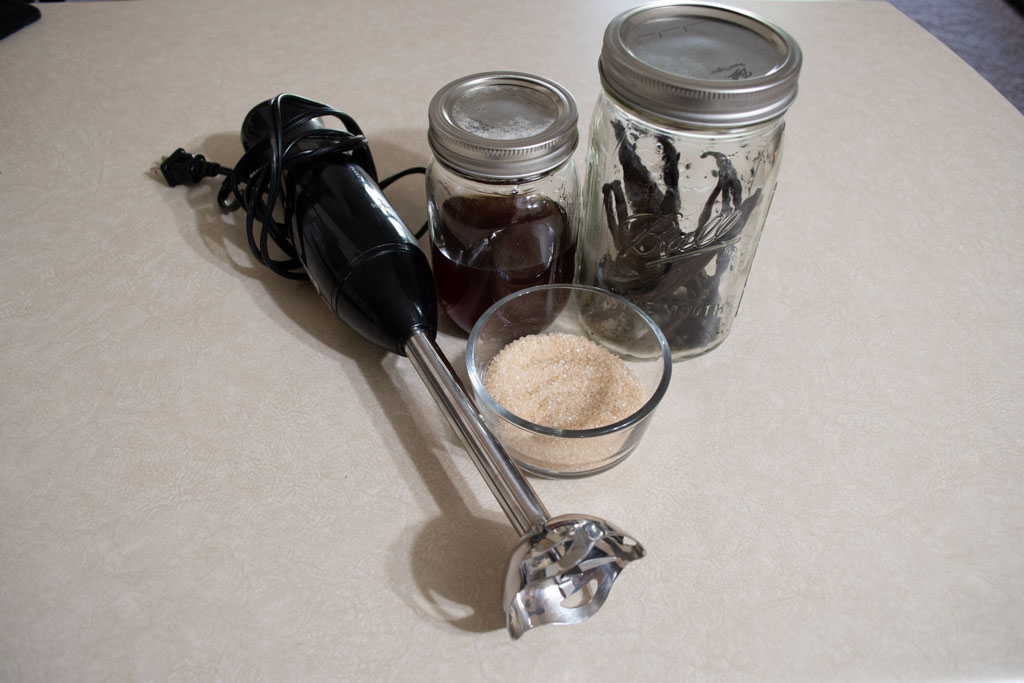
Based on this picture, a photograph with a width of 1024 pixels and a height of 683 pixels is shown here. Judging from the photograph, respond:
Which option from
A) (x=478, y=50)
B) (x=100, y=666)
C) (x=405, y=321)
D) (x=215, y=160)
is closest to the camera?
(x=100, y=666)

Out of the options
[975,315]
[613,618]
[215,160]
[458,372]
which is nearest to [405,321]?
[458,372]

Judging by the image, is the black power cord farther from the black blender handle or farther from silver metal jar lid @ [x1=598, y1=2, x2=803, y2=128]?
silver metal jar lid @ [x1=598, y1=2, x2=803, y2=128]

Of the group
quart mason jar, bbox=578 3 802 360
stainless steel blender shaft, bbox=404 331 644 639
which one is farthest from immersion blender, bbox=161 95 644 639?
quart mason jar, bbox=578 3 802 360

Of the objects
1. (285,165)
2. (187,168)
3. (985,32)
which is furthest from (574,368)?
(985,32)

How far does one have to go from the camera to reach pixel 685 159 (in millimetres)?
456

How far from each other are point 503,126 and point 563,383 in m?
0.17

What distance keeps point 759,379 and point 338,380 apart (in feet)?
0.97

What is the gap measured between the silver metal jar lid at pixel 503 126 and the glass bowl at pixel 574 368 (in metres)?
0.09

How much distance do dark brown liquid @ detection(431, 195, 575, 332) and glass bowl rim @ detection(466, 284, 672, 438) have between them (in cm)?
1

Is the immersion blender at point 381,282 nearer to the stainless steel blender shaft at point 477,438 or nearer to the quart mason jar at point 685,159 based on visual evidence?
the stainless steel blender shaft at point 477,438

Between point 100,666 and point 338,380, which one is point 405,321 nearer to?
point 338,380

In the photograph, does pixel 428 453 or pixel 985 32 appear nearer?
pixel 428 453

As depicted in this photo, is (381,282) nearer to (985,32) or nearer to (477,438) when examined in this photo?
(477,438)

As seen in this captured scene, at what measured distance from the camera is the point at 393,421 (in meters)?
0.51
